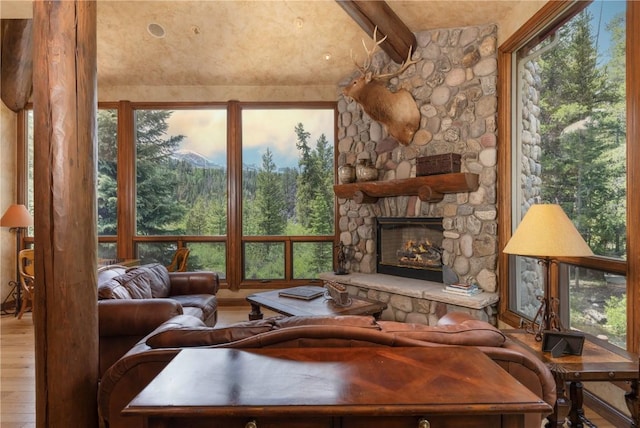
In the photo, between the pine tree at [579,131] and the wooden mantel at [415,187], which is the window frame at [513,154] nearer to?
the pine tree at [579,131]

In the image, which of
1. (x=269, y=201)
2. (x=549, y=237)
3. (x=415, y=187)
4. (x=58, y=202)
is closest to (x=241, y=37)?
(x=269, y=201)

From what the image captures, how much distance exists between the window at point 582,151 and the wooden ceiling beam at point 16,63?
607cm

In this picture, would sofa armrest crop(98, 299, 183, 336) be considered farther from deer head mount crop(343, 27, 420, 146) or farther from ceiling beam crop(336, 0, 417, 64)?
ceiling beam crop(336, 0, 417, 64)

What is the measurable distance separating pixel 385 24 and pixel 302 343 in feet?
11.8

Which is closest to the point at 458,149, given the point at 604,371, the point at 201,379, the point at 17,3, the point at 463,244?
the point at 463,244

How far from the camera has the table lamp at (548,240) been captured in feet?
6.17

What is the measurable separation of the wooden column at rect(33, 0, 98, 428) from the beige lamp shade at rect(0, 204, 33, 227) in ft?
13.3

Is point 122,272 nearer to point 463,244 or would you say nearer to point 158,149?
point 158,149

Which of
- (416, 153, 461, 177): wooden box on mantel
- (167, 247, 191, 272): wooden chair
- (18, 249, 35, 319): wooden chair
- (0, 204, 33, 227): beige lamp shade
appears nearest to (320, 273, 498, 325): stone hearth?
(416, 153, 461, 177): wooden box on mantel

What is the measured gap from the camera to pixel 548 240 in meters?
1.91

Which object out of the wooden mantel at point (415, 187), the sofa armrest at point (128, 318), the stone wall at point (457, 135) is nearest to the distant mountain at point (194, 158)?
the wooden mantel at point (415, 187)

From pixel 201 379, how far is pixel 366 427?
54 cm

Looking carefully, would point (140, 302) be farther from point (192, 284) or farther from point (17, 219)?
point (17, 219)

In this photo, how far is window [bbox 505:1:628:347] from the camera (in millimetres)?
2299
